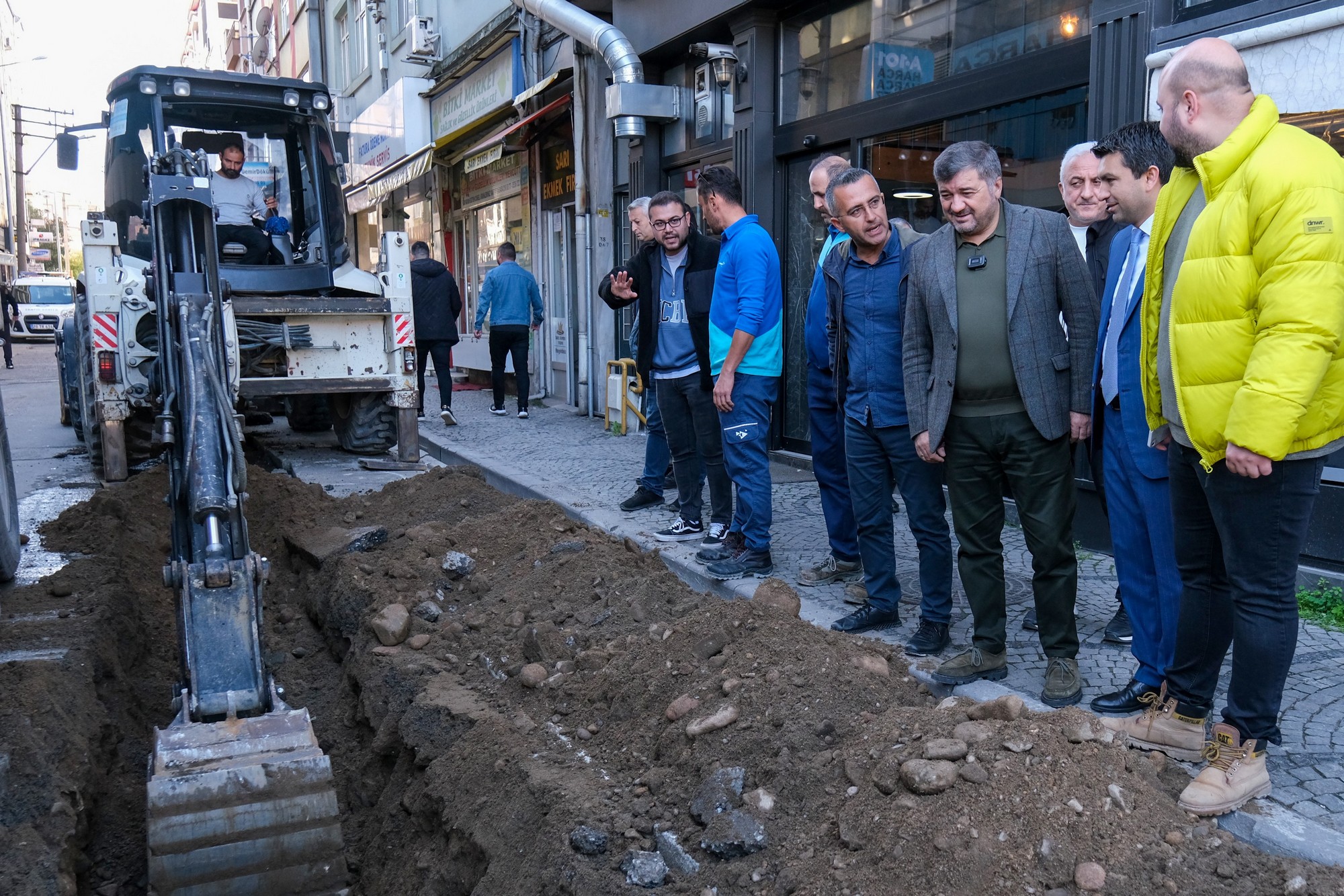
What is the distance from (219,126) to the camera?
9.57m

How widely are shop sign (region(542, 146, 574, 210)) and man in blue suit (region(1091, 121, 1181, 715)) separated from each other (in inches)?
413

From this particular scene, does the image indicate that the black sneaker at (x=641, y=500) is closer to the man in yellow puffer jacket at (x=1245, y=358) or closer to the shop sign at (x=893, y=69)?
the shop sign at (x=893, y=69)

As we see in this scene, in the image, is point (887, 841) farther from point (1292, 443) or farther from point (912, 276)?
point (912, 276)

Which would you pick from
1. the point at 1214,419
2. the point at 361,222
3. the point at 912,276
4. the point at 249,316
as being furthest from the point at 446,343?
the point at 361,222

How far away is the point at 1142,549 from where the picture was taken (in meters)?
3.86

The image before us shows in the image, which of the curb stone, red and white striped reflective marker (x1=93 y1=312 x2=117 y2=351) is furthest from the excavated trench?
red and white striped reflective marker (x1=93 y1=312 x2=117 y2=351)

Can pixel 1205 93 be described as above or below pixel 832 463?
above

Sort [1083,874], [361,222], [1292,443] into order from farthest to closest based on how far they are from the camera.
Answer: [361,222], [1292,443], [1083,874]

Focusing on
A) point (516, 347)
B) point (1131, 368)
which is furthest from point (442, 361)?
point (1131, 368)

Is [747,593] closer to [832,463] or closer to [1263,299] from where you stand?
[832,463]

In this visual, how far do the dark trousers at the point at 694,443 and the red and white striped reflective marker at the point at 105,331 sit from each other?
468 cm

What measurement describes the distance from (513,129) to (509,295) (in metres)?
2.52

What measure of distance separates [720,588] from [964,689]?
1.71 m

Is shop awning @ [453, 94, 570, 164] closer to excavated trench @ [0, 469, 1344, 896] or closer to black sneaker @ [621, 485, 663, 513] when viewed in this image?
black sneaker @ [621, 485, 663, 513]
